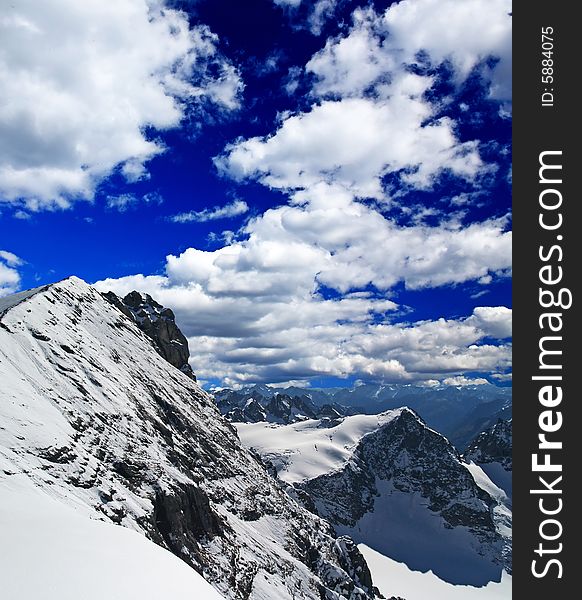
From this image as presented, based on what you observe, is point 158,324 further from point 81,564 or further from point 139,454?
point 81,564

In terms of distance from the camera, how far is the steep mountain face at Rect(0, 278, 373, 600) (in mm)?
45625

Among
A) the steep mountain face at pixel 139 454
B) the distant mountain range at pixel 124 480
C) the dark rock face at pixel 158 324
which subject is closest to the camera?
the distant mountain range at pixel 124 480

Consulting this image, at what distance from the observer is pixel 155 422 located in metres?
79.9

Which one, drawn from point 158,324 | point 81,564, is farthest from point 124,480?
point 158,324

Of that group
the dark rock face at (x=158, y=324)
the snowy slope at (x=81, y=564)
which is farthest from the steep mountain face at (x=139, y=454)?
the snowy slope at (x=81, y=564)

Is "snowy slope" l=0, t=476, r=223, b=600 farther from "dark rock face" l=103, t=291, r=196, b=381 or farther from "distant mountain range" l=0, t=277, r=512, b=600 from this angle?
"dark rock face" l=103, t=291, r=196, b=381

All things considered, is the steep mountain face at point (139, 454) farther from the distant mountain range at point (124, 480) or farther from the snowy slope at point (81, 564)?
the snowy slope at point (81, 564)

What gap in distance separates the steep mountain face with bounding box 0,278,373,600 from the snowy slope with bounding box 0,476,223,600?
13.3 metres

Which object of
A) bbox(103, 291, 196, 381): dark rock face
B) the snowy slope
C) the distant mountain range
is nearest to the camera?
the snowy slope

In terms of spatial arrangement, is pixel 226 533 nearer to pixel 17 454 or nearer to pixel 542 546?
pixel 17 454

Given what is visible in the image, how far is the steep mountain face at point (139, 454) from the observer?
150ft

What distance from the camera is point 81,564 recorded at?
12312 millimetres

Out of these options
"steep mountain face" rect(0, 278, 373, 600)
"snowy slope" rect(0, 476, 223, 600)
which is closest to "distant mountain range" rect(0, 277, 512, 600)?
"snowy slope" rect(0, 476, 223, 600)

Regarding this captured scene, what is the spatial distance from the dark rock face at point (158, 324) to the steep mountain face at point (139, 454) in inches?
289
